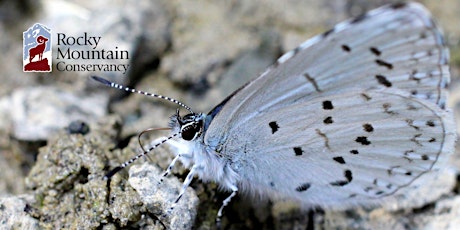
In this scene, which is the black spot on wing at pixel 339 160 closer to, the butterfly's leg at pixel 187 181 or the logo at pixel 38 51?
the butterfly's leg at pixel 187 181

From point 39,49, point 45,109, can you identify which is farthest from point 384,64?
point 39,49

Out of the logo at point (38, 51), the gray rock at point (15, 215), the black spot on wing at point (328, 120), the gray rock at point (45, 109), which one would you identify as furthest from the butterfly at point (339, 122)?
the logo at point (38, 51)

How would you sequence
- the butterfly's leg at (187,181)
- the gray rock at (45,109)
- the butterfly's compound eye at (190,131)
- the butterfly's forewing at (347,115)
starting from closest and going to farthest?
1. the butterfly's forewing at (347,115)
2. the butterfly's leg at (187,181)
3. the butterfly's compound eye at (190,131)
4. the gray rock at (45,109)

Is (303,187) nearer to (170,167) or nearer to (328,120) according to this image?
(328,120)

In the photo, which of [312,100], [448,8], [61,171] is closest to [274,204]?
[312,100]

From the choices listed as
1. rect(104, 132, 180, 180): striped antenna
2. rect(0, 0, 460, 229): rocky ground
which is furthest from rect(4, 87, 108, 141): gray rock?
rect(104, 132, 180, 180): striped antenna

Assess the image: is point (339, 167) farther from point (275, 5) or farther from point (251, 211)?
point (275, 5)

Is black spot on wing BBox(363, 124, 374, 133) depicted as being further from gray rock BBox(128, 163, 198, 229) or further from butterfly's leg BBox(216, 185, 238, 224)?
gray rock BBox(128, 163, 198, 229)
